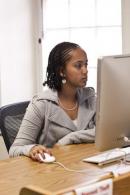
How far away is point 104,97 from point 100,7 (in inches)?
72.6

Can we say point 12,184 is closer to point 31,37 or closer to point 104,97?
point 104,97

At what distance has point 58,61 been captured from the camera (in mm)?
2256

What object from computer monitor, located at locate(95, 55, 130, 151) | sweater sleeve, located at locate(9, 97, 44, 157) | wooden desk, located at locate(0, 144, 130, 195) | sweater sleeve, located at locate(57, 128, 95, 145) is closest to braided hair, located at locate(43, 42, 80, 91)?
sweater sleeve, located at locate(9, 97, 44, 157)

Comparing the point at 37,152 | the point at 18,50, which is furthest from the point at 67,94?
the point at 18,50

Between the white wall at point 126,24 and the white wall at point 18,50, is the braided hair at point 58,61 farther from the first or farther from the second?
the white wall at point 18,50

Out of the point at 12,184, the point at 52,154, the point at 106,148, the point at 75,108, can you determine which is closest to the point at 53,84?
the point at 75,108

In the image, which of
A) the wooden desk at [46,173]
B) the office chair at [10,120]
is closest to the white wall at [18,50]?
the office chair at [10,120]

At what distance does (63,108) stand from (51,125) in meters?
0.12

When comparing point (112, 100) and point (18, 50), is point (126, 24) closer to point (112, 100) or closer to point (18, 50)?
point (18, 50)

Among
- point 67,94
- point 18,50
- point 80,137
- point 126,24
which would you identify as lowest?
point 80,137

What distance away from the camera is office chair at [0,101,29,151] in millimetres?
2209

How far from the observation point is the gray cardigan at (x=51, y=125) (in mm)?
1990

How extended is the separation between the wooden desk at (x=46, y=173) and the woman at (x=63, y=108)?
8.6 inches

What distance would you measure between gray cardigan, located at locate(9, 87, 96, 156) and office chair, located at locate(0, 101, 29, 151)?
19cm
